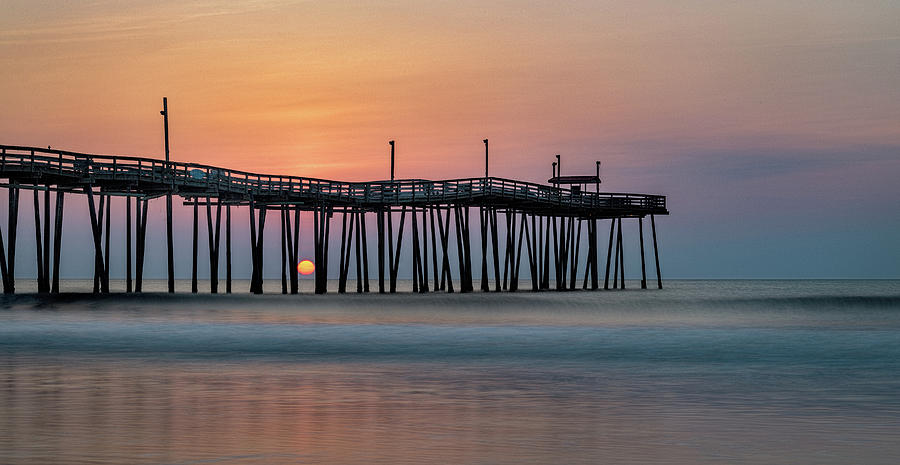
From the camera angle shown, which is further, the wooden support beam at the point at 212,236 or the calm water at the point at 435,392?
the wooden support beam at the point at 212,236

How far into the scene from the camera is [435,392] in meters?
16.5

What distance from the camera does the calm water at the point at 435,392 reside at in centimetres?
1109

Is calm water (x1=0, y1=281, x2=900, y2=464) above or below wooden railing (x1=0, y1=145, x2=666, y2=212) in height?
below

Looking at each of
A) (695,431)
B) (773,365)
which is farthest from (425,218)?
(695,431)

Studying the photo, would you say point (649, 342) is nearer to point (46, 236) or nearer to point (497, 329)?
point (497, 329)

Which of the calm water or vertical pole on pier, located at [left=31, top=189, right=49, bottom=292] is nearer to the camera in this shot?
the calm water

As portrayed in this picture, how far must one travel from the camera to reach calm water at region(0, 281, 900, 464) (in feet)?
36.4

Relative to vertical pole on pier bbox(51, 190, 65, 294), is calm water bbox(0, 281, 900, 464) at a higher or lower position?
lower

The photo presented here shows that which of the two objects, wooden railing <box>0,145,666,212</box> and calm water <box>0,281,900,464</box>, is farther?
wooden railing <box>0,145,666,212</box>

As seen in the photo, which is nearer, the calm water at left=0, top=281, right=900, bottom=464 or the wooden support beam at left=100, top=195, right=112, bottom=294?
the calm water at left=0, top=281, right=900, bottom=464

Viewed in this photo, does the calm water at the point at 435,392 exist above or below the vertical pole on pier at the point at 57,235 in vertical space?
below

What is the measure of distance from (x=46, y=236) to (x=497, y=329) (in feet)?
60.8

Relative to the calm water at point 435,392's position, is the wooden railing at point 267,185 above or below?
above

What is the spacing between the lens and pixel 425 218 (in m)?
60.0
